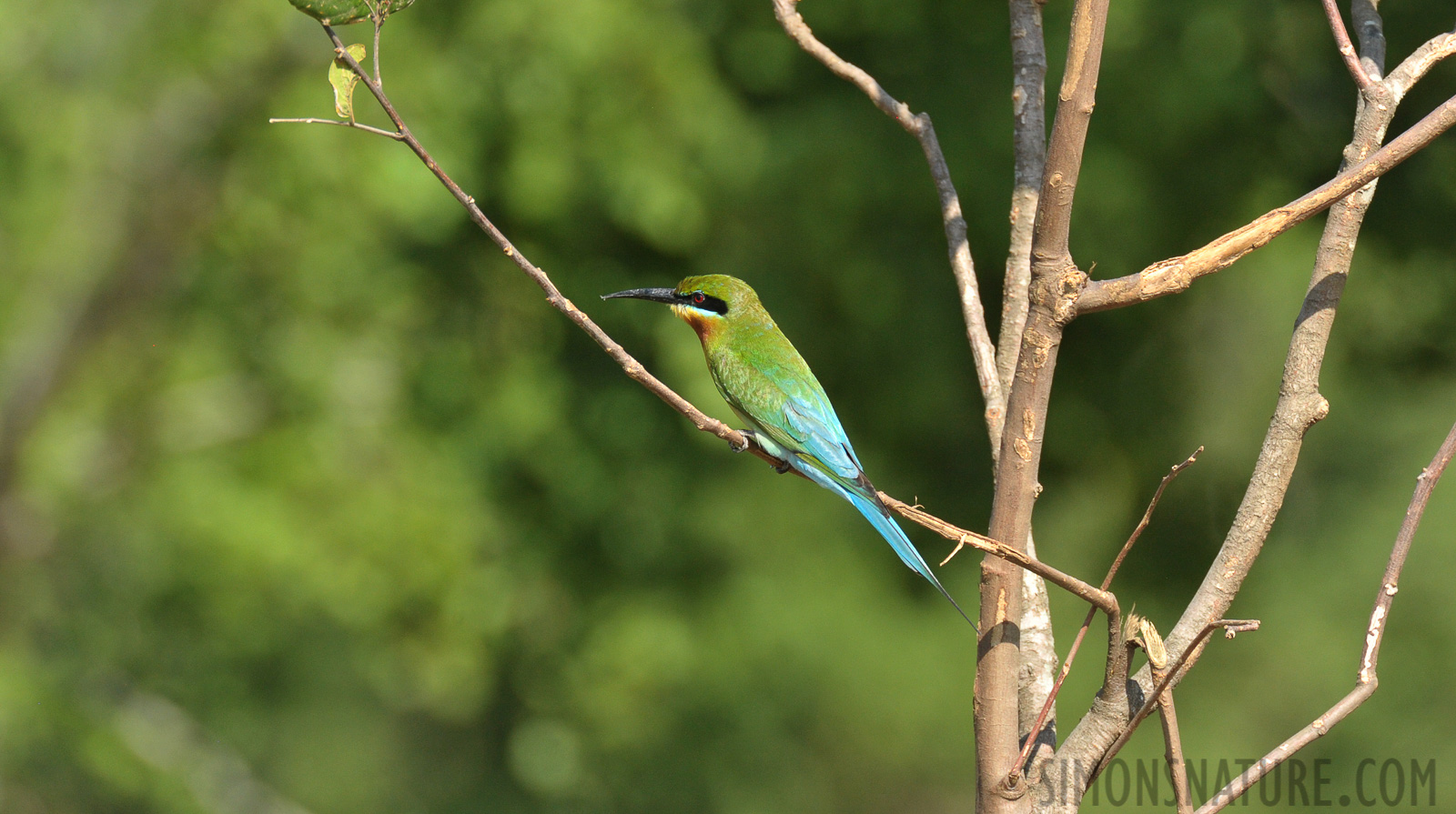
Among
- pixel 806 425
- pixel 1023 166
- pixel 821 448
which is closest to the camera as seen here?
pixel 1023 166

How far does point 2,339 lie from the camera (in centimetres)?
708

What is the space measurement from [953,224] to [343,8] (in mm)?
1100

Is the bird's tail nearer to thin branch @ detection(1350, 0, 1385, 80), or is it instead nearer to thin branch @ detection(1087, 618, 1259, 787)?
thin branch @ detection(1087, 618, 1259, 787)

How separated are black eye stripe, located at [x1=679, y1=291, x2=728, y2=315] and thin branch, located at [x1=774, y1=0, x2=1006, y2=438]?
87 cm

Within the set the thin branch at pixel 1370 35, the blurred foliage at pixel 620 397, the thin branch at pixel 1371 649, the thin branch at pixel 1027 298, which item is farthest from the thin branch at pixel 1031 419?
the blurred foliage at pixel 620 397

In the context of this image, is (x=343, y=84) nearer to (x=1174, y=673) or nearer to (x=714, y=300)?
(x=1174, y=673)

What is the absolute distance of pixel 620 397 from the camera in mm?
4914

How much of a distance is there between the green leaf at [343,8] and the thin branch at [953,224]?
966 millimetres

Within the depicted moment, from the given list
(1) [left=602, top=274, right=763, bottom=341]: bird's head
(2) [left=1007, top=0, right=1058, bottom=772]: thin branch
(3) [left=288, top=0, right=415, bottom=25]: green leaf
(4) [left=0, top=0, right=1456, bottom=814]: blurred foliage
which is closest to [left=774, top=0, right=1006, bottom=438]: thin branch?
(2) [left=1007, top=0, right=1058, bottom=772]: thin branch

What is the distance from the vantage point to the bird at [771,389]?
2.45 m

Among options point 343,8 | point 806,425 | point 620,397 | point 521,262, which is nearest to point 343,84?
point 343,8

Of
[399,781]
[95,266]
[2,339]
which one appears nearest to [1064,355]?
[95,266]

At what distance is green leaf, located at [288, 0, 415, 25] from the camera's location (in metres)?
1.43

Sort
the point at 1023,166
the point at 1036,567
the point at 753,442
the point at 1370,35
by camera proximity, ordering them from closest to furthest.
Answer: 1. the point at 1036,567
2. the point at 1370,35
3. the point at 1023,166
4. the point at 753,442
